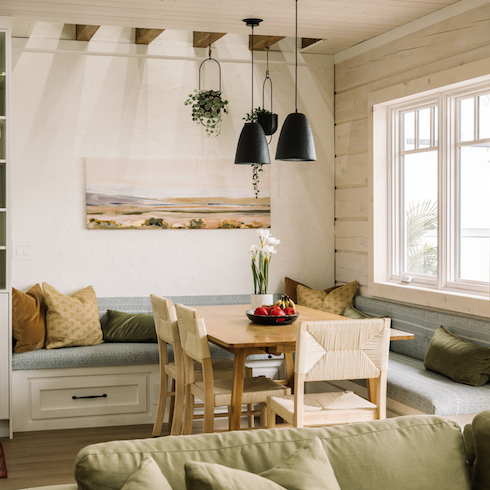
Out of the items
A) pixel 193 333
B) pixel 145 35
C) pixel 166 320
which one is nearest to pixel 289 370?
pixel 166 320

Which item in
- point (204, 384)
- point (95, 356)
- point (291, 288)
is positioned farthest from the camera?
point (291, 288)

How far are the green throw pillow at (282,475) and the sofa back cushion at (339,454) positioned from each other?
0.30 ft

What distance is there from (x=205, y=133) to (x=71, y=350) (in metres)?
2.04

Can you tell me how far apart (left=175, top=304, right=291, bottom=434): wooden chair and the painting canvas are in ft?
5.38

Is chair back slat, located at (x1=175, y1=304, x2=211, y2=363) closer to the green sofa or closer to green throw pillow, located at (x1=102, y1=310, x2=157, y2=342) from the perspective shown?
green throw pillow, located at (x1=102, y1=310, x2=157, y2=342)

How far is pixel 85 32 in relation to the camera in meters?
4.79

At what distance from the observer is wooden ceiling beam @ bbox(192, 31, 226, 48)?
500 cm

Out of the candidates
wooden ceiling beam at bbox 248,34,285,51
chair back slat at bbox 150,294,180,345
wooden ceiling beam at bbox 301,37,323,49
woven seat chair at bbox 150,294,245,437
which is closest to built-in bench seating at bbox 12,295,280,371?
woven seat chair at bbox 150,294,245,437

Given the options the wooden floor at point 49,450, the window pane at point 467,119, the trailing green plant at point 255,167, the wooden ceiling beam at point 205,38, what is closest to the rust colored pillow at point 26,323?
the wooden floor at point 49,450

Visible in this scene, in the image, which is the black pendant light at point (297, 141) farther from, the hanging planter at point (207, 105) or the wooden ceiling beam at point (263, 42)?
the wooden ceiling beam at point (263, 42)

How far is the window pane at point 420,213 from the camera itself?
452cm

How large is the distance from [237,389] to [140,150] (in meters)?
2.48

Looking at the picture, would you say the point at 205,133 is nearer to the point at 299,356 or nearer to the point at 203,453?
the point at 299,356

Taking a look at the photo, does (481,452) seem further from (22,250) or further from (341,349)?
(22,250)
